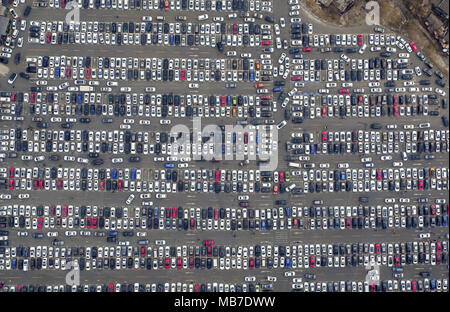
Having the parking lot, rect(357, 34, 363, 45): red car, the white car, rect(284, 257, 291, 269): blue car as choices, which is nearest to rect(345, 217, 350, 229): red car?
the parking lot

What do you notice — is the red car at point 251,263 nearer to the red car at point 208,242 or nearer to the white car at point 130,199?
the red car at point 208,242

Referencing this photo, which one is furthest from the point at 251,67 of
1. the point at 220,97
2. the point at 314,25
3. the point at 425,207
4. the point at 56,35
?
the point at 425,207

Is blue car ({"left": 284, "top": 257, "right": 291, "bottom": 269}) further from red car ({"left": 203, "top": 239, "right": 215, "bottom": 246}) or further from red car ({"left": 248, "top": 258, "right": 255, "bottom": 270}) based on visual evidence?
red car ({"left": 203, "top": 239, "right": 215, "bottom": 246})

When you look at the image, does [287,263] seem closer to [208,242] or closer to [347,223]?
[347,223]
